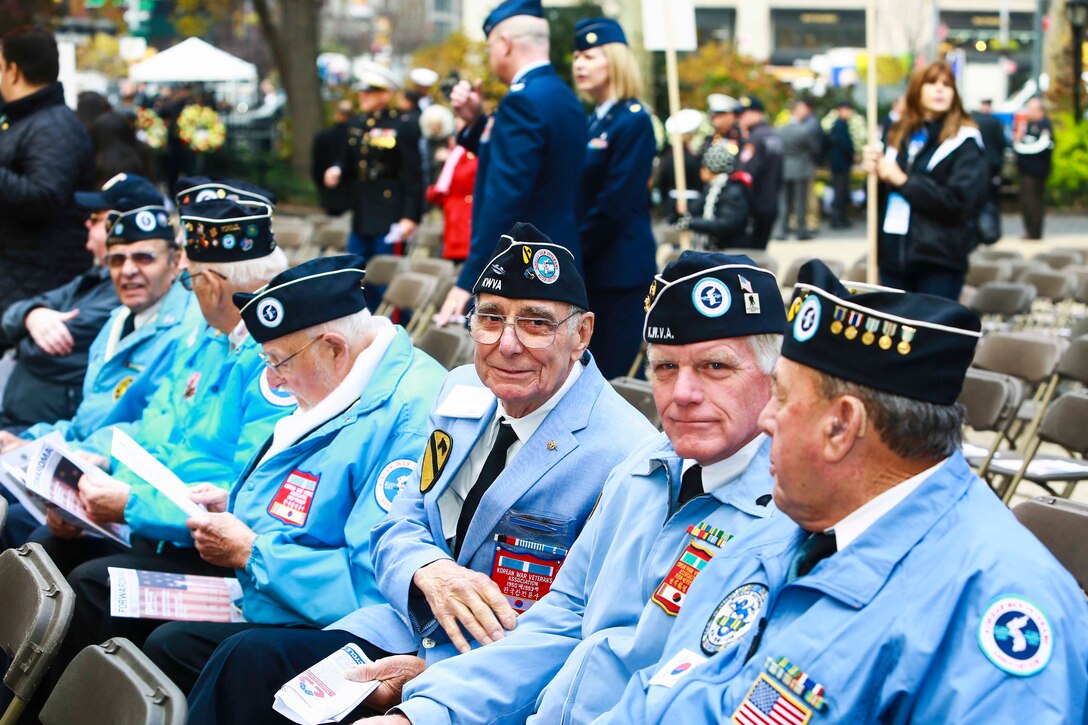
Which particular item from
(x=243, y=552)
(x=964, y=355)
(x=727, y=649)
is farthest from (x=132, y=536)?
(x=964, y=355)

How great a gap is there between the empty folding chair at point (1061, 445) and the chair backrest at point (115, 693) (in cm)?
355

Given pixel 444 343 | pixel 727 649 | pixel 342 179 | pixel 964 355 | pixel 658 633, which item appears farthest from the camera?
pixel 342 179

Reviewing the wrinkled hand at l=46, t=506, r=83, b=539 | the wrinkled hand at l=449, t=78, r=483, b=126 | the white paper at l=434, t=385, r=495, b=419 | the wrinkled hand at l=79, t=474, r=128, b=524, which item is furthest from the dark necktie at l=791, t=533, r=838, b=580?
the wrinkled hand at l=449, t=78, r=483, b=126

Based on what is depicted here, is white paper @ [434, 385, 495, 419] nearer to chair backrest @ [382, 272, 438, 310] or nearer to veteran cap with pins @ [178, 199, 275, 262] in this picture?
veteran cap with pins @ [178, 199, 275, 262]

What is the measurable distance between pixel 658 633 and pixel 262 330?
169 cm

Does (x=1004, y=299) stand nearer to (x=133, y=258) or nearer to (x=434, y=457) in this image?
(x=133, y=258)

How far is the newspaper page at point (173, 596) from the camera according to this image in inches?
136

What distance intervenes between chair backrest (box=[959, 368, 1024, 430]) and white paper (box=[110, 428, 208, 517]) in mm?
3198

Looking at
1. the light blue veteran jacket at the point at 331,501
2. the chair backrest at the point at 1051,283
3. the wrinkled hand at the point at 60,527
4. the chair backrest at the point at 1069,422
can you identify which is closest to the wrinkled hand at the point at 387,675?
the light blue veteran jacket at the point at 331,501

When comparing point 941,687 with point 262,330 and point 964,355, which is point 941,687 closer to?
point 964,355

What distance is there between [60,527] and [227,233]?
44.3 inches

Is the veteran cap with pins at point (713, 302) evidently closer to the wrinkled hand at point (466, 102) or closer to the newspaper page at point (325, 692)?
the newspaper page at point (325, 692)

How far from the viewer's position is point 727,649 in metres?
2.08

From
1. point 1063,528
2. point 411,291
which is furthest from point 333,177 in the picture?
point 1063,528
